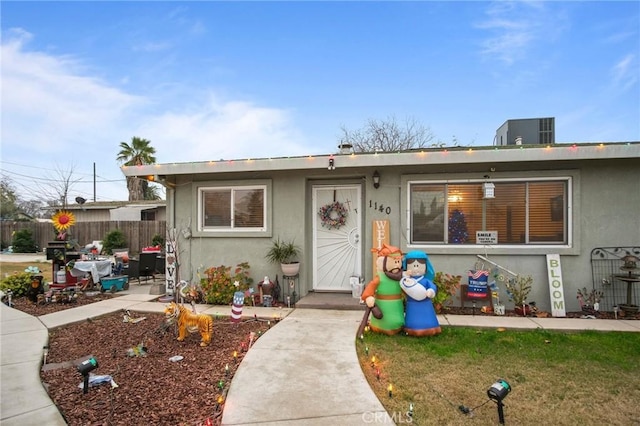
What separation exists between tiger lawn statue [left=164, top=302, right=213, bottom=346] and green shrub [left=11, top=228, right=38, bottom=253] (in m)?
20.0

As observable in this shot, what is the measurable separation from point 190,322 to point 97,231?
56.0ft

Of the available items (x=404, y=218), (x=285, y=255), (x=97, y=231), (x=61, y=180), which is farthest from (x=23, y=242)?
(x=404, y=218)

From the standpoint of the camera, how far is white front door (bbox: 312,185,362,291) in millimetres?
6836

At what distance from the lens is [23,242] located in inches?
726

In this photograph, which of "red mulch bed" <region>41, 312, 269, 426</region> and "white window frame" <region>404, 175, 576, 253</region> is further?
"white window frame" <region>404, 175, 576, 253</region>

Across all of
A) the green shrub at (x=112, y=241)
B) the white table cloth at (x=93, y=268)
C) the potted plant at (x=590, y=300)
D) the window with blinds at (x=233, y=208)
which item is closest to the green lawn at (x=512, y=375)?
the potted plant at (x=590, y=300)

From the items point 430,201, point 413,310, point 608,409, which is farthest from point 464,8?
point 608,409

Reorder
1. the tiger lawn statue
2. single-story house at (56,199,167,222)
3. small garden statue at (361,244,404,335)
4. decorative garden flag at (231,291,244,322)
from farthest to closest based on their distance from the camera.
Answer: single-story house at (56,199,167,222), decorative garden flag at (231,291,244,322), small garden statue at (361,244,404,335), the tiger lawn statue

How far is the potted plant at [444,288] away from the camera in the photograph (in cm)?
567

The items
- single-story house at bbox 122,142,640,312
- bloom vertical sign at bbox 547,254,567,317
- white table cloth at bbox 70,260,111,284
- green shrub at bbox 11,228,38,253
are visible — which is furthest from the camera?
green shrub at bbox 11,228,38,253

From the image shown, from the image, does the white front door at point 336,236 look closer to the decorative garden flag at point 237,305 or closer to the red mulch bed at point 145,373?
the red mulch bed at point 145,373

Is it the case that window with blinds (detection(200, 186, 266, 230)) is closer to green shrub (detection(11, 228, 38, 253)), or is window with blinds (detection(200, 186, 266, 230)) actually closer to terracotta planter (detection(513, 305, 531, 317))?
terracotta planter (detection(513, 305, 531, 317))

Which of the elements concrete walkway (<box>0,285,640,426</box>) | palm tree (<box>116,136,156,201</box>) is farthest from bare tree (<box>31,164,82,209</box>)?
concrete walkway (<box>0,285,640,426</box>)

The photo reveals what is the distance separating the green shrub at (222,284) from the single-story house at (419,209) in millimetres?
252
